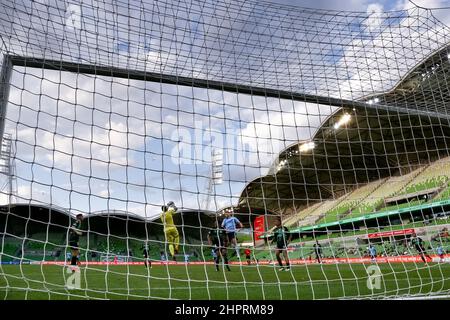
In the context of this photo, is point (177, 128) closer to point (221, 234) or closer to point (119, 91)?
point (119, 91)

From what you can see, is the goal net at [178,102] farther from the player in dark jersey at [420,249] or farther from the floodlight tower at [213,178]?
the player in dark jersey at [420,249]

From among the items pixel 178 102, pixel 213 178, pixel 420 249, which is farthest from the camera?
pixel 420 249

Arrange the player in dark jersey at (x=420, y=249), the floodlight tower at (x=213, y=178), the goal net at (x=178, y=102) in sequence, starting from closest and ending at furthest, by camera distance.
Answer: the goal net at (x=178, y=102)
the floodlight tower at (x=213, y=178)
the player in dark jersey at (x=420, y=249)

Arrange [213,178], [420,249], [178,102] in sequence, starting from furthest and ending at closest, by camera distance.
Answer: [420,249] < [178,102] < [213,178]

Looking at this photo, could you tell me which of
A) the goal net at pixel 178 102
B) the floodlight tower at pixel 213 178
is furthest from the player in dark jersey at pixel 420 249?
the floodlight tower at pixel 213 178

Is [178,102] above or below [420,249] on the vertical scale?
above

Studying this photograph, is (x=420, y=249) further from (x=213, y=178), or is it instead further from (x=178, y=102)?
(x=178, y=102)

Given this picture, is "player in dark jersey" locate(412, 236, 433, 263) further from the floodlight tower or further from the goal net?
the floodlight tower

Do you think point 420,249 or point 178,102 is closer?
point 178,102

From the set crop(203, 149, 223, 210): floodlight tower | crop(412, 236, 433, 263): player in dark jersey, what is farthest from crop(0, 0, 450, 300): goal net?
crop(412, 236, 433, 263): player in dark jersey

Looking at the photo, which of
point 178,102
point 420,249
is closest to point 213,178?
point 178,102

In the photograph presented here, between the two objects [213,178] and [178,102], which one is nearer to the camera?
[213,178]

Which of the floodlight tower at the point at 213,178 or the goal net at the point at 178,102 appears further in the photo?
the floodlight tower at the point at 213,178

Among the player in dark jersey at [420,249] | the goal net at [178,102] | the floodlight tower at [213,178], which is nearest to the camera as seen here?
the goal net at [178,102]
